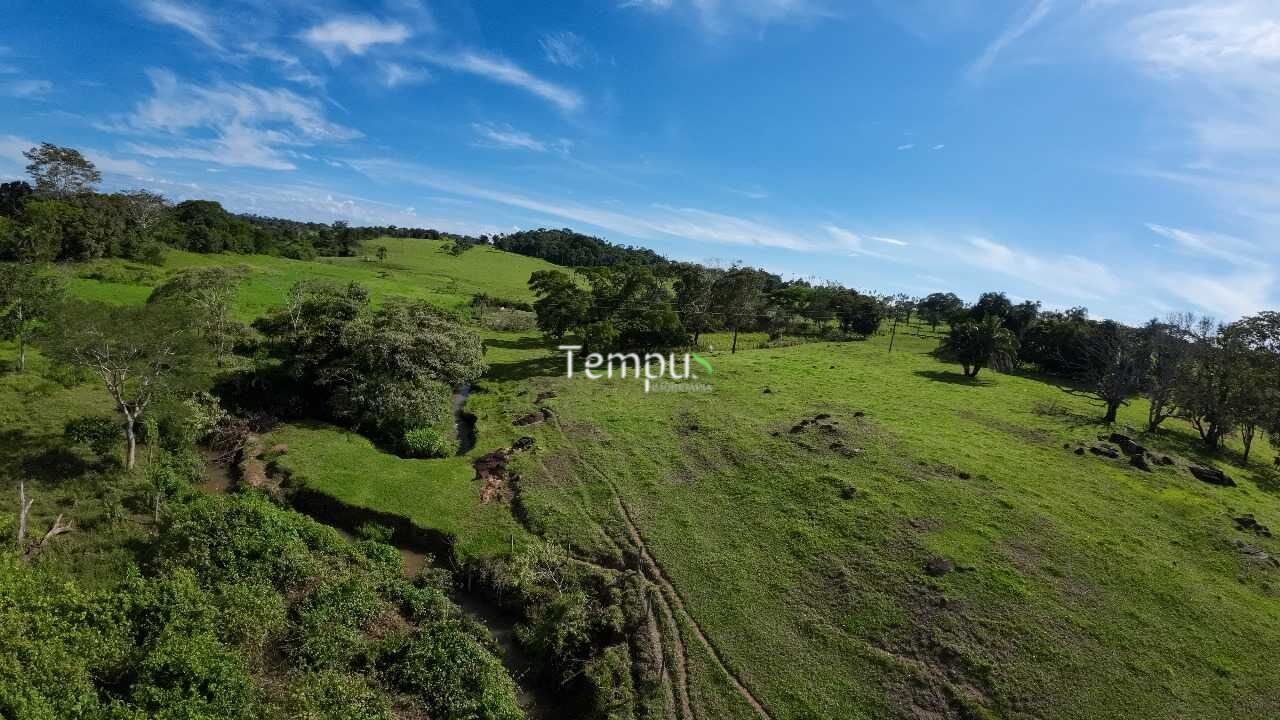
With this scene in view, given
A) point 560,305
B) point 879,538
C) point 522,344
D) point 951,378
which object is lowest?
point 879,538

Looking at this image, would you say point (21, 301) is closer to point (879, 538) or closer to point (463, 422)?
point (463, 422)

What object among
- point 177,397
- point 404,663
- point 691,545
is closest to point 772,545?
point 691,545

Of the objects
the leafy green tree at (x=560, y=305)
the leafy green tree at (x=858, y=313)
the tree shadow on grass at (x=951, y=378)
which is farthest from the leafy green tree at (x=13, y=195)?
the tree shadow on grass at (x=951, y=378)

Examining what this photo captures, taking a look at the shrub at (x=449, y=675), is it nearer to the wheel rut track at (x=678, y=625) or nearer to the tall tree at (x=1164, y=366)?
the wheel rut track at (x=678, y=625)

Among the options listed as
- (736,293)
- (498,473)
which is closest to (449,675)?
(498,473)

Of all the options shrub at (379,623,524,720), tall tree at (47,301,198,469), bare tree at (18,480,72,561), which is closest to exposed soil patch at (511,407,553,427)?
tall tree at (47,301,198,469)

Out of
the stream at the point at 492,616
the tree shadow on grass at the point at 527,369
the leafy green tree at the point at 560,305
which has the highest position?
the leafy green tree at the point at 560,305

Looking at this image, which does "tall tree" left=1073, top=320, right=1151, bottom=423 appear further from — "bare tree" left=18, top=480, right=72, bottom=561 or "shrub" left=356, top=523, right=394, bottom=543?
"bare tree" left=18, top=480, right=72, bottom=561
